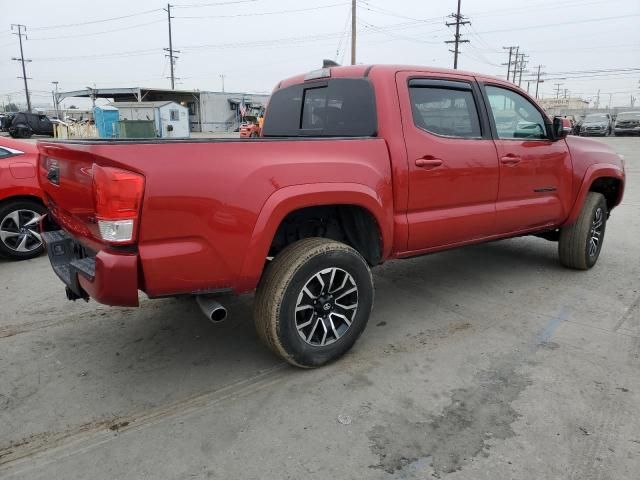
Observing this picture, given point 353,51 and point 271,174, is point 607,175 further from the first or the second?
point 353,51

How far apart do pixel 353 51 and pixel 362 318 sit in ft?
91.6

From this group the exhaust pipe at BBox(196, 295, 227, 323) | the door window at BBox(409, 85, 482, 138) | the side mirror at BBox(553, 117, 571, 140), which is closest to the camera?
the exhaust pipe at BBox(196, 295, 227, 323)

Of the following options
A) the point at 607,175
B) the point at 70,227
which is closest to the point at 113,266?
the point at 70,227

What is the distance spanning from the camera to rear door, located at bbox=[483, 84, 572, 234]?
421 centimetres

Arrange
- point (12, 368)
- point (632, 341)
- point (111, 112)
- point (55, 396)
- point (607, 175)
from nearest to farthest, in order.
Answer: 1. point (55, 396)
2. point (12, 368)
3. point (632, 341)
4. point (607, 175)
5. point (111, 112)

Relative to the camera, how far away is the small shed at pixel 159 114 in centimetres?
3139

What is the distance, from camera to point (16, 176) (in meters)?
5.55

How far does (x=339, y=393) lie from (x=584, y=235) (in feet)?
11.4

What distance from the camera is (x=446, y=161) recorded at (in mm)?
3666

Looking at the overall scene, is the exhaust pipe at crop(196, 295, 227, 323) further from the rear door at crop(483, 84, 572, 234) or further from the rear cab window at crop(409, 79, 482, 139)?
the rear door at crop(483, 84, 572, 234)

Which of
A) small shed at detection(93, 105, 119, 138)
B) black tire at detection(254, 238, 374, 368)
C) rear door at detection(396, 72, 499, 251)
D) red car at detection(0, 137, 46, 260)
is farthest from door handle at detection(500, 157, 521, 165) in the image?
small shed at detection(93, 105, 119, 138)

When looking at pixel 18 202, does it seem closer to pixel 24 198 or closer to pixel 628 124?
pixel 24 198

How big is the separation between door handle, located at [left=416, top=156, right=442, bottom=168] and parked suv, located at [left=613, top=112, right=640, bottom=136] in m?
36.7

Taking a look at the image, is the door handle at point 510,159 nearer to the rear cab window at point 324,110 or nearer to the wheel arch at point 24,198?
the rear cab window at point 324,110
